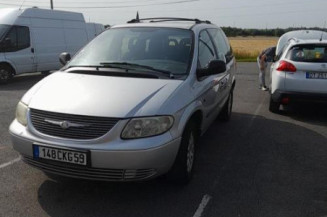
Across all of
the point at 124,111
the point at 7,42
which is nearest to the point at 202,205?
the point at 124,111

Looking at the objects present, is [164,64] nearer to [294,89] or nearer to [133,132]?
[133,132]

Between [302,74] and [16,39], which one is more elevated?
[16,39]

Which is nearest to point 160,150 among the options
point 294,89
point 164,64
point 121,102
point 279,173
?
point 121,102

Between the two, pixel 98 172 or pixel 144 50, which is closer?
pixel 98 172

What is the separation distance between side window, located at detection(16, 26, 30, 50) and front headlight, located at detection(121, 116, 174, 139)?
10642mm

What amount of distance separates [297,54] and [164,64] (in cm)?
396

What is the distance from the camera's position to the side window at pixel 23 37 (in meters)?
12.8

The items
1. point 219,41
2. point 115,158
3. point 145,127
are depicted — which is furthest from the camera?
point 219,41

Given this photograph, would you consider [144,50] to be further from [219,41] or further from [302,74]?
[302,74]

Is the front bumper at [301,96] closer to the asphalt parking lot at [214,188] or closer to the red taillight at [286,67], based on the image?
the red taillight at [286,67]

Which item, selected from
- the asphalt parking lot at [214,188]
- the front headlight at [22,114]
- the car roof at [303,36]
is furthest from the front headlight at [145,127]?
the car roof at [303,36]

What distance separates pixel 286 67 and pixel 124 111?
4848mm

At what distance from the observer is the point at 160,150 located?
353cm

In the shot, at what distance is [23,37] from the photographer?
1295cm
